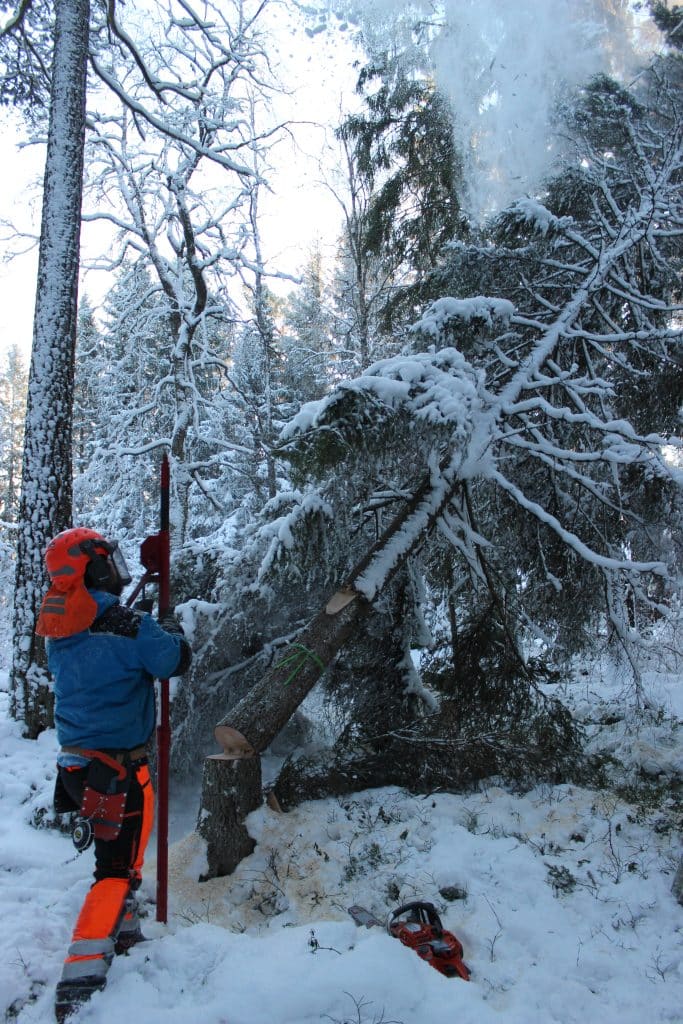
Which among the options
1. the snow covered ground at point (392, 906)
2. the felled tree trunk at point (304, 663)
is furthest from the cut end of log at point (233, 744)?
the snow covered ground at point (392, 906)

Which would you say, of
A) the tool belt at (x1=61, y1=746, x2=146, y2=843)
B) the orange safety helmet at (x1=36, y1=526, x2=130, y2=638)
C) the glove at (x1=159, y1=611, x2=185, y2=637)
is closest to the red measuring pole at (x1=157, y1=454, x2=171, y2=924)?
the glove at (x1=159, y1=611, x2=185, y2=637)

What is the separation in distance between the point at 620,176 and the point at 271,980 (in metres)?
8.18

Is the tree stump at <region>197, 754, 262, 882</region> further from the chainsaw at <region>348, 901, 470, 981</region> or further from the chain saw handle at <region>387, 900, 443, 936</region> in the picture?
the chain saw handle at <region>387, 900, 443, 936</region>

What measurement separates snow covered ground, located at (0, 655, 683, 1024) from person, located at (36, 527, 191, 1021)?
A: 18.6 inches

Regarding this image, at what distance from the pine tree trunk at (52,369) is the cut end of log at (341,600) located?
3.10 meters

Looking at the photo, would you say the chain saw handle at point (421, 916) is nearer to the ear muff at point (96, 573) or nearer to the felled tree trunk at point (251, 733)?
the felled tree trunk at point (251, 733)

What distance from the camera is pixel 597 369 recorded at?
7.09m

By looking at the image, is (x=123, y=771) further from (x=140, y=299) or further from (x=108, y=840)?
(x=140, y=299)

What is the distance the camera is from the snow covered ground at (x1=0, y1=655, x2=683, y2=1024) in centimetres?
255

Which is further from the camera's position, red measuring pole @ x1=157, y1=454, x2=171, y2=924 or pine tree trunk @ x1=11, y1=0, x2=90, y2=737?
pine tree trunk @ x1=11, y1=0, x2=90, y2=737

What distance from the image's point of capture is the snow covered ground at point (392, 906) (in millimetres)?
2547

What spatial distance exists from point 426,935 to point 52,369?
5.77 metres

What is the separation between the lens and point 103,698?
3145 millimetres

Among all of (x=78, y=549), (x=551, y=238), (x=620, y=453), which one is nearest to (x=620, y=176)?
(x=551, y=238)
